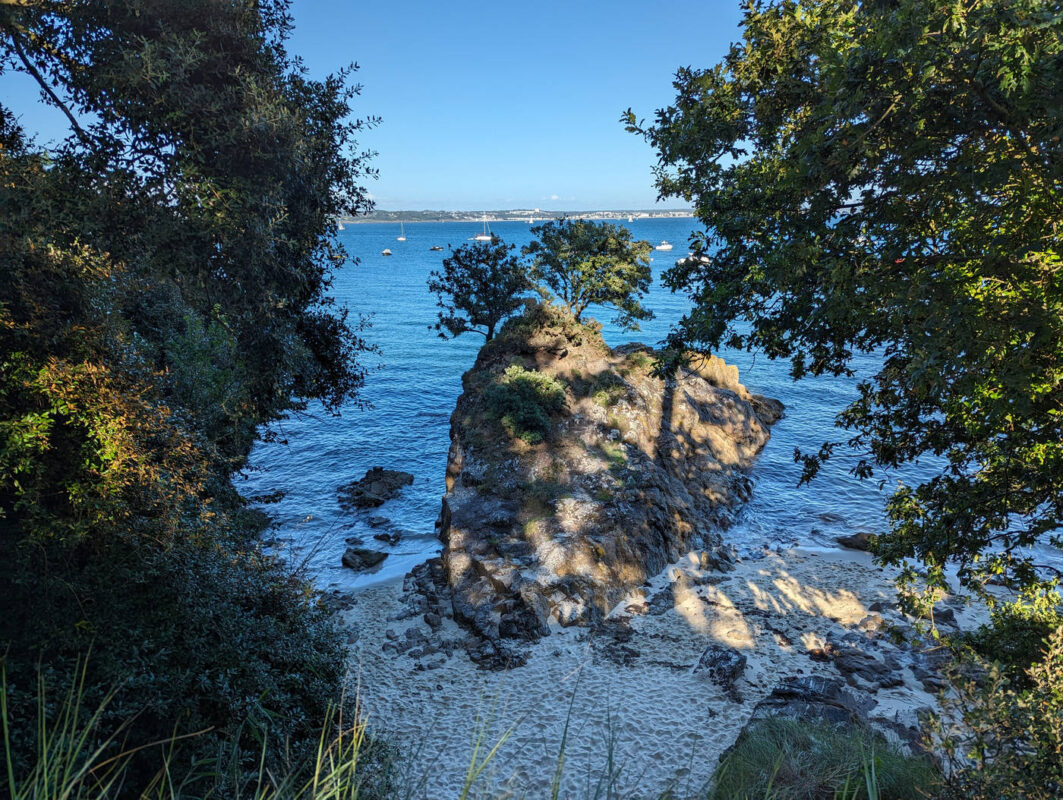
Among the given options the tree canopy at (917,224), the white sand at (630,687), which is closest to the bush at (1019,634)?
the tree canopy at (917,224)

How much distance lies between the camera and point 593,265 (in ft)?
111

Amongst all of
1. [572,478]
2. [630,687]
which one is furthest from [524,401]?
[630,687]

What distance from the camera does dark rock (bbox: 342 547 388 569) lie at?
21.6 m

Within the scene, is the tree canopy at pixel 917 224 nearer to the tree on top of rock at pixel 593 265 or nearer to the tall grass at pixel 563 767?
the tall grass at pixel 563 767

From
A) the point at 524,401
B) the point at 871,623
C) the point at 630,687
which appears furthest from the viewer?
the point at 524,401

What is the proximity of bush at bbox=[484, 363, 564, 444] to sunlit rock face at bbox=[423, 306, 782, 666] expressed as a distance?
7 cm

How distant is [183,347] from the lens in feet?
40.9

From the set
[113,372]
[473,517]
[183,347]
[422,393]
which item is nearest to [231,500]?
[183,347]

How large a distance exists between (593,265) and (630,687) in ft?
81.6

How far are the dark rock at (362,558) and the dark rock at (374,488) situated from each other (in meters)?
4.89

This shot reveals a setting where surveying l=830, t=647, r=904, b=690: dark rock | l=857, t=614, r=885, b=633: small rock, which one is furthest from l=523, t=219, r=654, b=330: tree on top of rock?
l=830, t=647, r=904, b=690: dark rock

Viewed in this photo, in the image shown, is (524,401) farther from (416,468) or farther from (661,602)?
(661,602)

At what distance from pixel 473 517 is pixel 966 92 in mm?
17795

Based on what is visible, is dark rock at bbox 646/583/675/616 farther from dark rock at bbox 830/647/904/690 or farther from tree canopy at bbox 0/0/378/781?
tree canopy at bbox 0/0/378/781
